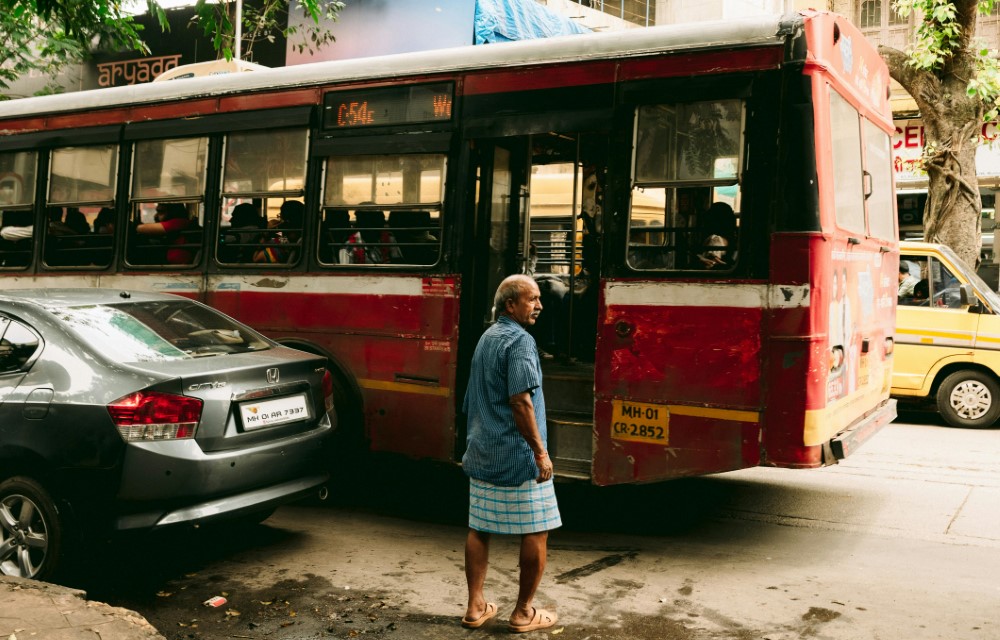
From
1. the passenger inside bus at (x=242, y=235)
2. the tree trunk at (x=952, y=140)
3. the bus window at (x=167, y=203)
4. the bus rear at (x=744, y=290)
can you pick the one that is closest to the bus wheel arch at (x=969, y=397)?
the tree trunk at (x=952, y=140)

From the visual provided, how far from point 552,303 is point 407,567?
3.41 m

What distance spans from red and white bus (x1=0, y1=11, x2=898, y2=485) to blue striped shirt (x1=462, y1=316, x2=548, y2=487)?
154 centimetres

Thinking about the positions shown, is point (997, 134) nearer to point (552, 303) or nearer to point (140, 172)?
point (552, 303)

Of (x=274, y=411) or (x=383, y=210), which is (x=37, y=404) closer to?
(x=274, y=411)

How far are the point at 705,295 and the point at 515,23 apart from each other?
7.85 m

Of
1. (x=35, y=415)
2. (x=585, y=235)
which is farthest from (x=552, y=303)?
(x=35, y=415)

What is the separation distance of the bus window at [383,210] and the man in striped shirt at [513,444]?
2.20 metres

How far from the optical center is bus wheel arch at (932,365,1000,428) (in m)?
10.7

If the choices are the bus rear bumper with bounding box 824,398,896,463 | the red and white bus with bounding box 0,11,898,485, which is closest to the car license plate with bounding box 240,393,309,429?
the red and white bus with bounding box 0,11,898,485

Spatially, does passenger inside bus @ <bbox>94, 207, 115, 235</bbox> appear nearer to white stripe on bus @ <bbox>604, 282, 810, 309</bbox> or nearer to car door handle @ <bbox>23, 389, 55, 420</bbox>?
car door handle @ <bbox>23, 389, 55, 420</bbox>

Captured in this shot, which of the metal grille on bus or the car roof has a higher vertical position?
the car roof

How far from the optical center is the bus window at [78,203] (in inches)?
324

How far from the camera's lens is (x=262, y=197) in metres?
7.38

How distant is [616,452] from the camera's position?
19.4 feet
